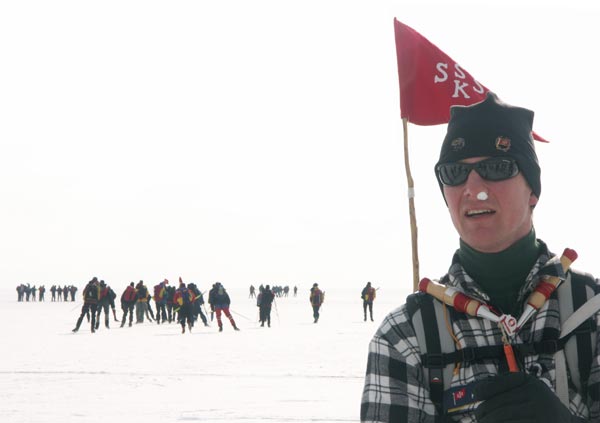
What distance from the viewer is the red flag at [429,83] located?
5.95 meters

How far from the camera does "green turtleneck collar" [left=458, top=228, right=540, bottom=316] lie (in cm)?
211

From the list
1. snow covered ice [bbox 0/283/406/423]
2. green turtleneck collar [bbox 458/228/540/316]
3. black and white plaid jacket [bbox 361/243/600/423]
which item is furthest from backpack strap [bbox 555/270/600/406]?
snow covered ice [bbox 0/283/406/423]

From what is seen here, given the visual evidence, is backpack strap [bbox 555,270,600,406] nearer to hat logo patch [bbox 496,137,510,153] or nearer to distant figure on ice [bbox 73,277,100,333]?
hat logo patch [bbox 496,137,510,153]

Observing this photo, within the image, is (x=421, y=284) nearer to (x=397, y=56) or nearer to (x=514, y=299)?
(x=514, y=299)

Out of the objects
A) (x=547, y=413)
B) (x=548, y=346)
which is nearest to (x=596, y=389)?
(x=548, y=346)

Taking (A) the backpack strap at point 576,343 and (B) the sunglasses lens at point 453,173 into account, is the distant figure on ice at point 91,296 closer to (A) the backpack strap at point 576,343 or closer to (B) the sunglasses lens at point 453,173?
(B) the sunglasses lens at point 453,173

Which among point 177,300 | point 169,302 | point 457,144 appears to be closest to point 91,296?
point 177,300

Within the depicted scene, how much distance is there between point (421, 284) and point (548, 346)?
381 mm

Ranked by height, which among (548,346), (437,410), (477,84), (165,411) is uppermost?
(477,84)

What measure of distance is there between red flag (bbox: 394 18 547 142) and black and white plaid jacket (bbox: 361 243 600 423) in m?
3.92

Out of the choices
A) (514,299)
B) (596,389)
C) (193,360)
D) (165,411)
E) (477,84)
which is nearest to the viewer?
(596,389)

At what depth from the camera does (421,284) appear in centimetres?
218

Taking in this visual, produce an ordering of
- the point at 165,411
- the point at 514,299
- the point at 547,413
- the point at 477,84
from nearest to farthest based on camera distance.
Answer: the point at 547,413
the point at 514,299
the point at 477,84
the point at 165,411

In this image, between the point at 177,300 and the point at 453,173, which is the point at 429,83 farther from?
the point at 177,300
